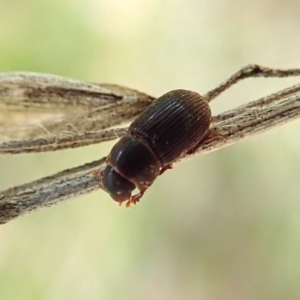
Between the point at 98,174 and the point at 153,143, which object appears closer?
the point at 98,174

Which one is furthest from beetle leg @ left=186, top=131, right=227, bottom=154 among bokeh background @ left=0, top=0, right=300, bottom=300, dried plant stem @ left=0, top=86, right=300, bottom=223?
bokeh background @ left=0, top=0, right=300, bottom=300

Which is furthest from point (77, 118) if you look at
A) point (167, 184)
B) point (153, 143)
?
point (167, 184)

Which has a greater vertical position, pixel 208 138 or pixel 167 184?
pixel 167 184

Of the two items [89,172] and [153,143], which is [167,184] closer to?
[153,143]

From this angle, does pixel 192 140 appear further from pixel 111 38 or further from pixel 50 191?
pixel 111 38

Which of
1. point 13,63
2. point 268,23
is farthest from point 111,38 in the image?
point 268,23

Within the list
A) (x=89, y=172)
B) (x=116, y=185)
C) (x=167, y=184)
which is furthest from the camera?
(x=167, y=184)

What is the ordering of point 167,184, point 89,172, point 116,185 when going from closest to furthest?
1. point 89,172
2. point 116,185
3. point 167,184
